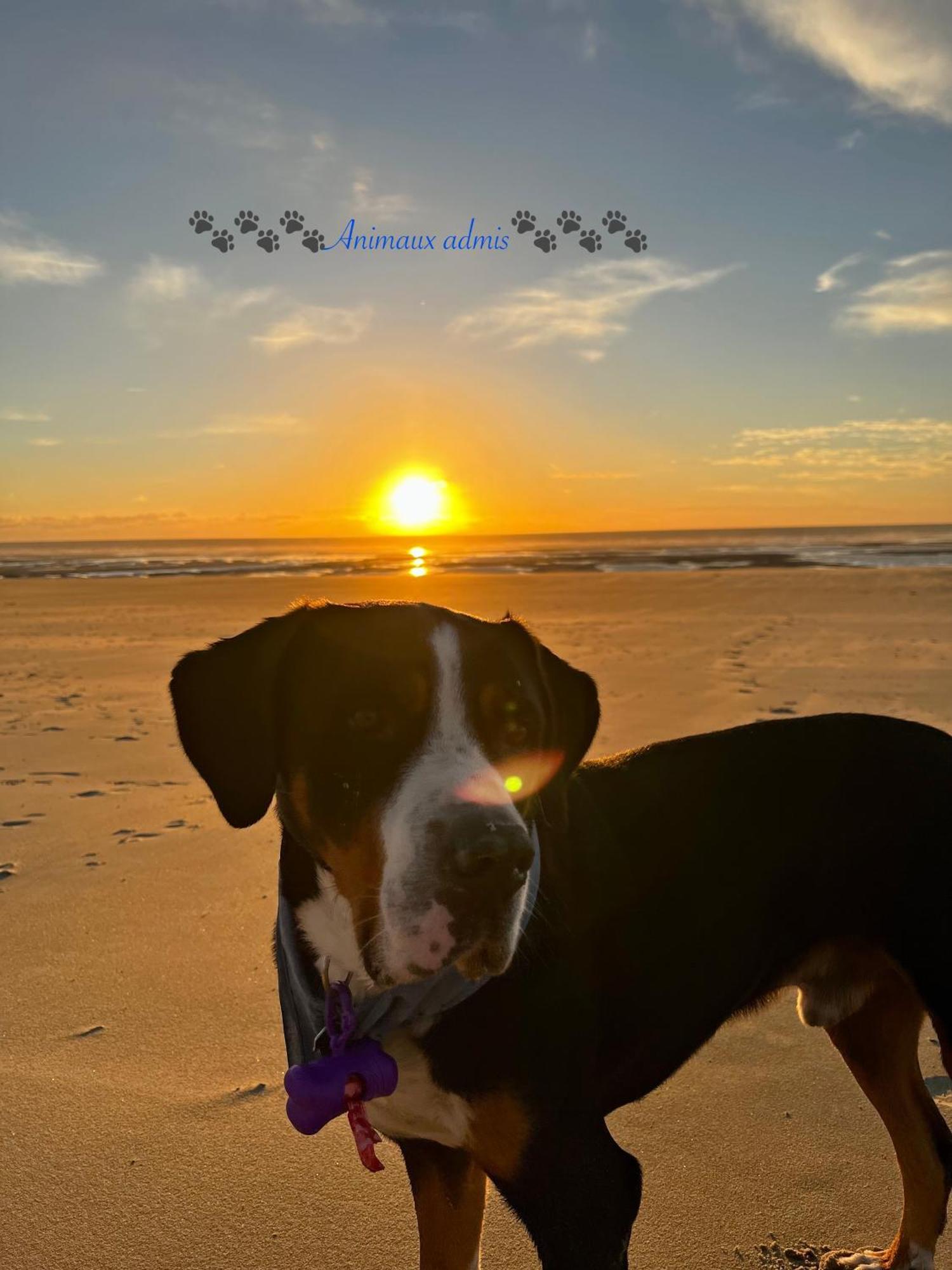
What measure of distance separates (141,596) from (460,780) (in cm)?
2379

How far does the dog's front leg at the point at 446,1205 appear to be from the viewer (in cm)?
250

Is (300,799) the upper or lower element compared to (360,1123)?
upper

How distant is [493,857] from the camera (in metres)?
1.96

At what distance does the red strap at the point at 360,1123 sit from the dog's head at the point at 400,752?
9.4 inches

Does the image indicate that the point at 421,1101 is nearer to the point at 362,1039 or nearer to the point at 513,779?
the point at 362,1039

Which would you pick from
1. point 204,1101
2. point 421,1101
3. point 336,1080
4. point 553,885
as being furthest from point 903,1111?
point 204,1101

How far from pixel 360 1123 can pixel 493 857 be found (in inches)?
32.7

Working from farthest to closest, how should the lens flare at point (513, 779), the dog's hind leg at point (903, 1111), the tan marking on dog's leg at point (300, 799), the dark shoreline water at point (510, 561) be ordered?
the dark shoreline water at point (510, 561)
the dog's hind leg at point (903, 1111)
the tan marking on dog's leg at point (300, 799)
the lens flare at point (513, 779)

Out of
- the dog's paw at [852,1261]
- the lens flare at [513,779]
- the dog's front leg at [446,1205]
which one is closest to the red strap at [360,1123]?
the dog's front leg at [446,1205]

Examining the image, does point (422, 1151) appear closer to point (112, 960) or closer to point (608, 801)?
point (608, 801)

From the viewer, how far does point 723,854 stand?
2.68m

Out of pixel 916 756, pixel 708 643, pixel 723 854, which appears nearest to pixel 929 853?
pixel 916 756

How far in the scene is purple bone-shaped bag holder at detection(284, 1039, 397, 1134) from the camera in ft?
7.18

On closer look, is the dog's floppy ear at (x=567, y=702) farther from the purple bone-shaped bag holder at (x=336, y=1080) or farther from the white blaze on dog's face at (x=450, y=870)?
the purple bone-shaped bag holder at (x=336, y=1080)
